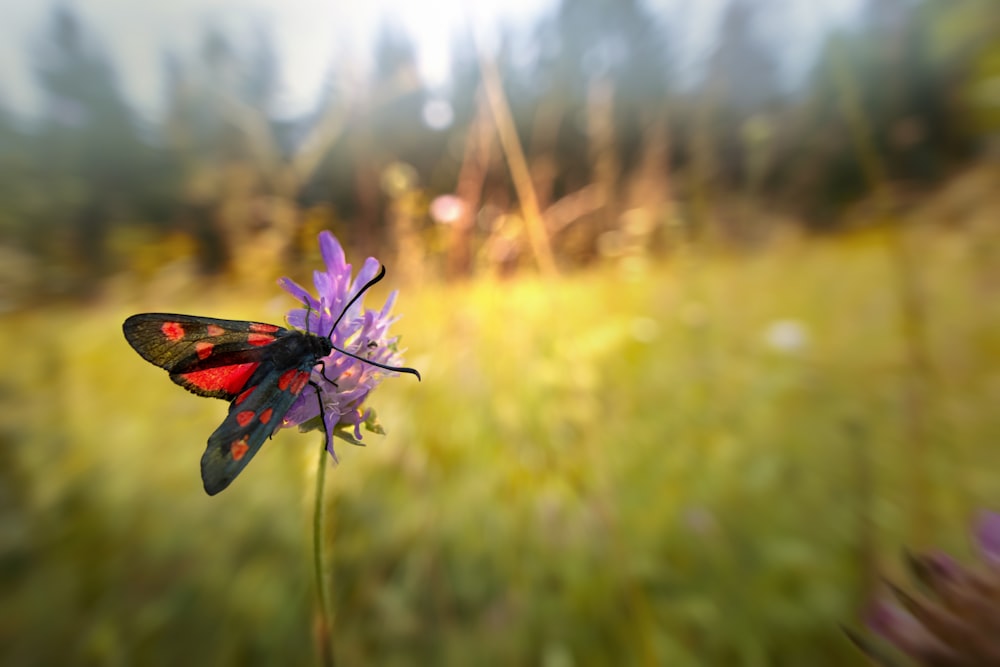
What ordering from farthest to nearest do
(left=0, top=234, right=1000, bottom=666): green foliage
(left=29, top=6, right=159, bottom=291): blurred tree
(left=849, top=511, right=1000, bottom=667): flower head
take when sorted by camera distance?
1. (left=29, top=6, right=159, bottom=291): blurred tree
2. (left=0, top=234, right=1000, bottom=666): green foliage
3. (left=849, top=511, right=1000, bottom=667): flower head

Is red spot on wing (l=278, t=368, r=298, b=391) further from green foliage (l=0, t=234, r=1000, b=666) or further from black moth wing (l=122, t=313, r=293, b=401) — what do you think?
green foliage (l=0, t=234, r=1000, b=666)

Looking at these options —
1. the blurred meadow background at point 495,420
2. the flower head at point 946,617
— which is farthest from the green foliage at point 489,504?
the flower head at point 946,617

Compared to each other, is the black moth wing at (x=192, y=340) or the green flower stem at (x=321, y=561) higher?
the black moth wing at (x=192, y=340)

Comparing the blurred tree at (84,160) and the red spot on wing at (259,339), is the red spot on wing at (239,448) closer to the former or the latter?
the red spot on wing at (259,339)

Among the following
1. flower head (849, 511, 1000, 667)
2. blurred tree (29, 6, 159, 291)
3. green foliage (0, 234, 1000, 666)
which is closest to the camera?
flower head (849, 511, 1000, 667)

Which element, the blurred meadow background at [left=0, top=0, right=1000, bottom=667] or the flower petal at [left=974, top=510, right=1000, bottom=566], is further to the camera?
the blurred meadow background at [left=0, top=0, right=1000, bottom=667]

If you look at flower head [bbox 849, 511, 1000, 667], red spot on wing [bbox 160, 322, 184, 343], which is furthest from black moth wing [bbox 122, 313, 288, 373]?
flower head [bbox 849, 511, 1000, 667]

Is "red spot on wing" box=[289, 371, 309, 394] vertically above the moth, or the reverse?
the moth
